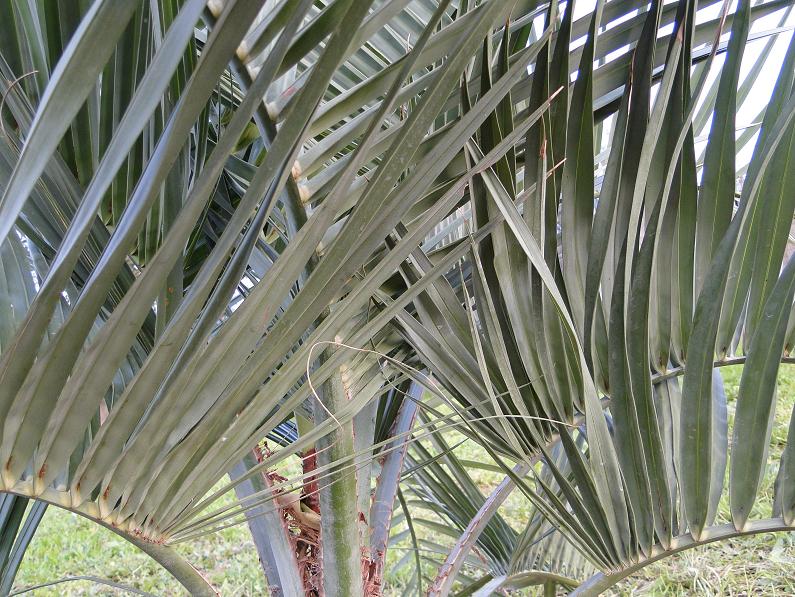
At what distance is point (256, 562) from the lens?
1.62 m

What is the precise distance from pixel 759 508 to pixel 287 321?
61.9 inches

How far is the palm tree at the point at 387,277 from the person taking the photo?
1.01 ft

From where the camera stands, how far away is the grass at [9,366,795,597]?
135 cm

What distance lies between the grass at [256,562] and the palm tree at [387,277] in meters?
0.96

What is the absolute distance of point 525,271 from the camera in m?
0.49

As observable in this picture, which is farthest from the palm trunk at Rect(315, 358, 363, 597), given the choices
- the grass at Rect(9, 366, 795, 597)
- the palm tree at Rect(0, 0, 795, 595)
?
the grass at Rect(9, 366, 795, 597)

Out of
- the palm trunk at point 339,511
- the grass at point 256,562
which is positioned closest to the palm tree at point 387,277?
the palm trunk at point 339,511

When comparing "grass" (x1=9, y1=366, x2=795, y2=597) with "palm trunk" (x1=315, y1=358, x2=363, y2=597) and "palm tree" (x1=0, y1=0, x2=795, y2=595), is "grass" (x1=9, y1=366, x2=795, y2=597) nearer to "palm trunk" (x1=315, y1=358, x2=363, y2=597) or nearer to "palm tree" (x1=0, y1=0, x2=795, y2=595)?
"palm tree" (x1=0, y1=0, x2=795, y2=595)

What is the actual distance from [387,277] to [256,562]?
4.79 ft

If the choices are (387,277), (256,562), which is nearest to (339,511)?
(387,277)

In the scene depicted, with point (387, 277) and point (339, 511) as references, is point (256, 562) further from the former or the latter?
point (387, 277)

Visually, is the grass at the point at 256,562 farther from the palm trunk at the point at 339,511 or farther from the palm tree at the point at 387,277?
the palm trunk at the point at 339,511

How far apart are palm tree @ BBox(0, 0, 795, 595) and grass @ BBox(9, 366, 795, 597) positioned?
959 mm

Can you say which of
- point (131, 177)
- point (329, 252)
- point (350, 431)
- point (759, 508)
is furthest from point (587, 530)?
point (759, 508)
